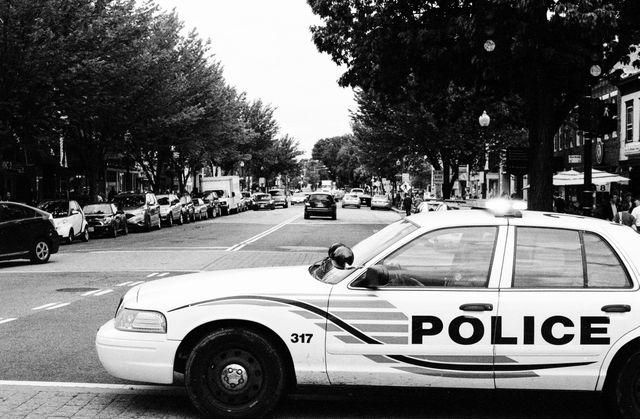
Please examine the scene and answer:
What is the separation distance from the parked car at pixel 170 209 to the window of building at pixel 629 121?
22236 millimetres

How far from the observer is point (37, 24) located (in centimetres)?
2431

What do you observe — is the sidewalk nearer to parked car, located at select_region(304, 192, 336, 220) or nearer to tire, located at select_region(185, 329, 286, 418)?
tire, located at select_region(185, 329, 286, 418)

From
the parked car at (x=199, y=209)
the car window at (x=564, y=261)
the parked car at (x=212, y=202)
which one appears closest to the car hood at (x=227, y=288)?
the car window at (x=564, y=261)

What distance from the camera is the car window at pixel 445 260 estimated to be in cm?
550

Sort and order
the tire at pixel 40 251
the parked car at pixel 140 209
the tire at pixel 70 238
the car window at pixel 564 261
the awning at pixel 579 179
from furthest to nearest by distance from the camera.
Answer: the parked car at pixel 140 209, the awning at pixel 579 179, the tire at pixel 70 238, the tire at pixel 40 251, the car window at pixel 564 261

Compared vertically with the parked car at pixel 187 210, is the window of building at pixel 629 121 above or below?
above

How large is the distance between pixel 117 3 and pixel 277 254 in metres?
14.2

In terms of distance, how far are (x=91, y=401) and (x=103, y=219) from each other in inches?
970

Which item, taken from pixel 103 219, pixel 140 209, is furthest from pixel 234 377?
pixel 140 209

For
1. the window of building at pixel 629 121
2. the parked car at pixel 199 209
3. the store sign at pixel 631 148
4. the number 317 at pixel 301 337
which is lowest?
the parked car at pixel 199 209

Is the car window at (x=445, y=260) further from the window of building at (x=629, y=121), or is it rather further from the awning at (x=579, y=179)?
the window of building at (x=629, y=121)

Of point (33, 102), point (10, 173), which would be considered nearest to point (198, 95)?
point (10, 173)

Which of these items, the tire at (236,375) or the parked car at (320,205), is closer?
the tire at (236,375)

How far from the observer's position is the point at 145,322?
18.2 ft
